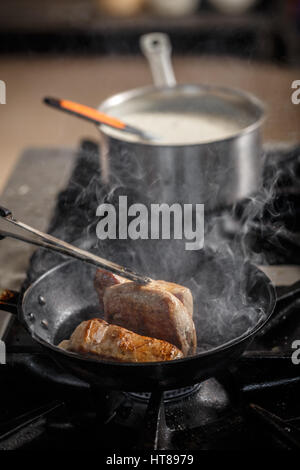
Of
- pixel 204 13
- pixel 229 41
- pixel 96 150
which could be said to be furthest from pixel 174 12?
pixel 96 150

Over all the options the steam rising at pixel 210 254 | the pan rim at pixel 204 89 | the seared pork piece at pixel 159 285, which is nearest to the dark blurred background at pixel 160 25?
the pan rim at pixel 204 89

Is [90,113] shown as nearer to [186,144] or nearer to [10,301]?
[186,144]

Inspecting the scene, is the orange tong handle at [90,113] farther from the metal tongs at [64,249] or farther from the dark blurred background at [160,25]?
the dark blurred background at [160,25]

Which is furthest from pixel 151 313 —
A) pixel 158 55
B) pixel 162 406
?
pixel 158 55

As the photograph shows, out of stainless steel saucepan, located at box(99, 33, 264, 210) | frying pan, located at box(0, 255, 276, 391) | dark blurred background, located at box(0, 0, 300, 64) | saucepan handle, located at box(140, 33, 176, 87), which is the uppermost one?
dark blurred background, located at box(0, 0, 300, 64)

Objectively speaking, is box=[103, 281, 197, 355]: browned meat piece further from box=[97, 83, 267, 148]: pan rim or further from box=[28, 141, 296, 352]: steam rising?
box=[97, 83, 267, 148]: pan rim

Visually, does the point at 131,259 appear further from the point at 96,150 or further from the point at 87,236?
the point at 96,150

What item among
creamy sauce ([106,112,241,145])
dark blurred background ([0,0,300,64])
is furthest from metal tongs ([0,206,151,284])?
dark blurred background ([0,0,300,64])
